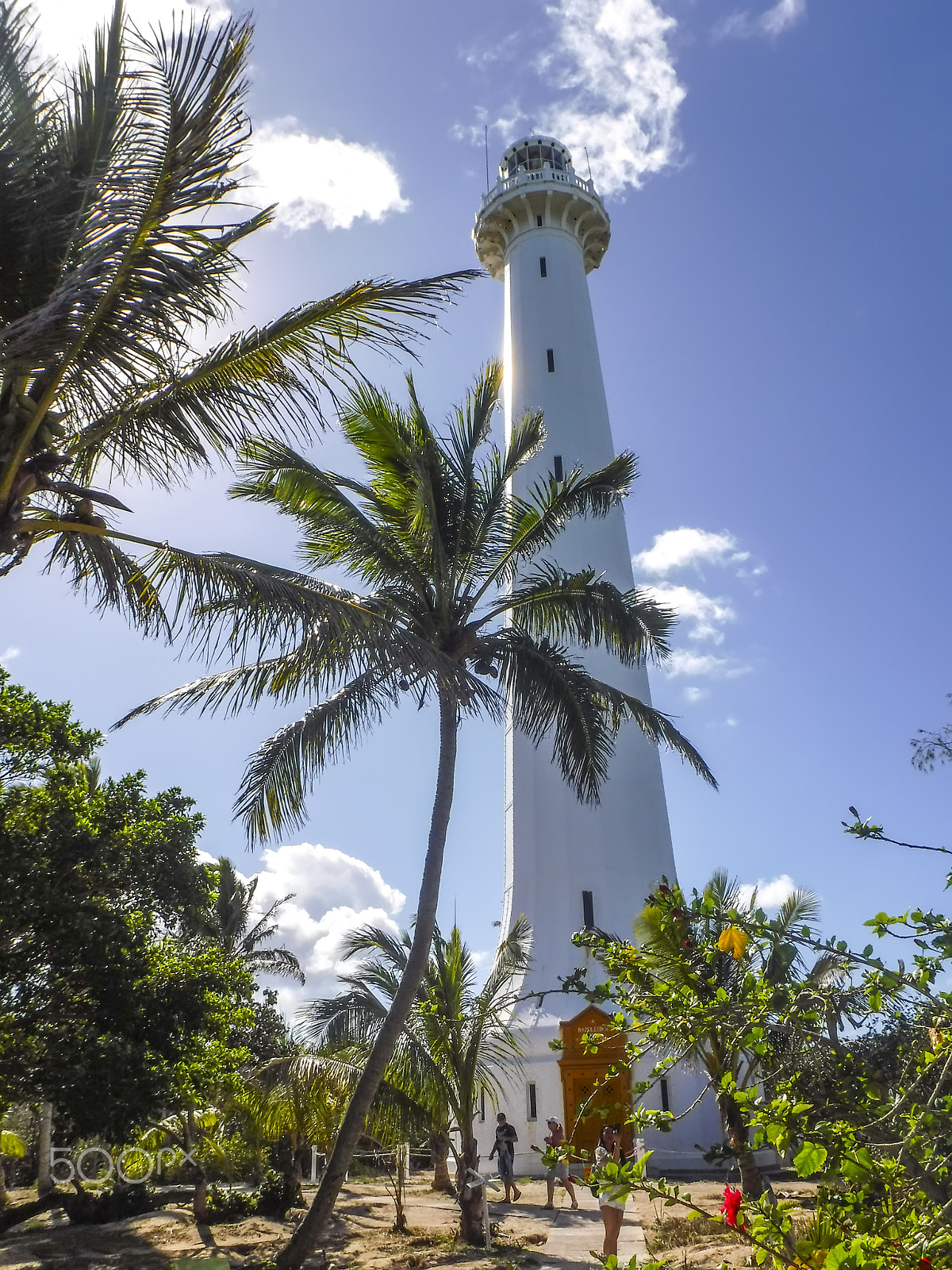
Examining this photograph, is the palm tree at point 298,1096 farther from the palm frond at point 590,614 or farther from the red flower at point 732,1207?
the red flower at point 732,1207

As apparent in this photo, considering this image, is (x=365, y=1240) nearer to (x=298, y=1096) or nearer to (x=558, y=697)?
(x=298, y=1096)

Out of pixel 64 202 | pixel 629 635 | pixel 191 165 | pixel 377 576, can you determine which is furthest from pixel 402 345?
pixel 629 635

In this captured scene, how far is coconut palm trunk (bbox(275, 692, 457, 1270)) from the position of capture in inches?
371

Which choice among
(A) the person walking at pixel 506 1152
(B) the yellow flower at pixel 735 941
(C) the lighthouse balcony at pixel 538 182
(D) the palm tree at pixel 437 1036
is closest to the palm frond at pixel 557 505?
(D) the palm tree at pixel 437 1036

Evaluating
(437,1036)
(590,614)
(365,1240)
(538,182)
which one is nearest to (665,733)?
(590,614)

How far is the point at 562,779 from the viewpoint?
20969mm

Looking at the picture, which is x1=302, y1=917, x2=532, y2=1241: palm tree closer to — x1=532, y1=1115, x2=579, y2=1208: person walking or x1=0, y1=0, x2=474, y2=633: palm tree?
x1=532, y1=1115, x2=579, y2=1208: person walking

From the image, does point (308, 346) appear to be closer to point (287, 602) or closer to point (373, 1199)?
point (287, 602)

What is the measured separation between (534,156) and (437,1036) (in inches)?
1058

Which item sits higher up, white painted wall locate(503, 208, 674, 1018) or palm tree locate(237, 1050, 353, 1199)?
white painted wall locate(503, 208, 674, 1018)

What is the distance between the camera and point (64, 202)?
5.82 metres

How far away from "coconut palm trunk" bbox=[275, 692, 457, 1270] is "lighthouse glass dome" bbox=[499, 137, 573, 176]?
78.6 feet

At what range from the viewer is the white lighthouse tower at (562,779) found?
1827 centimetres

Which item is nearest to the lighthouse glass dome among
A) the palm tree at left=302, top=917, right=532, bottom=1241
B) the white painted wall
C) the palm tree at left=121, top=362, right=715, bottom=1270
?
the white painted wall
